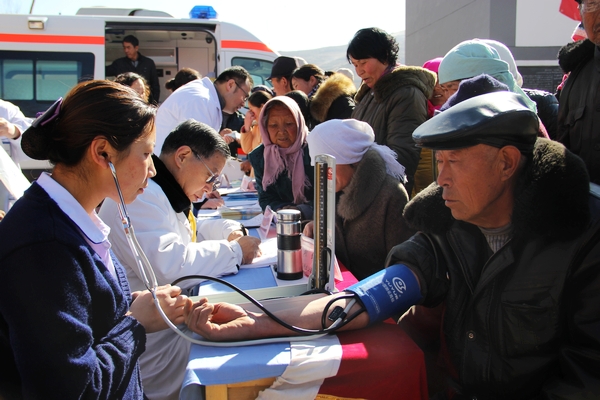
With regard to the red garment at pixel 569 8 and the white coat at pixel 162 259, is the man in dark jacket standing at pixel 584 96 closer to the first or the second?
the white coat at pixel 162 259

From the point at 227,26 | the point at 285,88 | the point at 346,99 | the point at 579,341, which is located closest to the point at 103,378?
the point at 579,341

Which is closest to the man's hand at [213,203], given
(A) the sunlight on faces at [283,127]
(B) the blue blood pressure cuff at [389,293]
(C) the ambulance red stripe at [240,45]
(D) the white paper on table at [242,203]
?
(D) the white paper on table at [242,203]

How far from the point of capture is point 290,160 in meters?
3.50

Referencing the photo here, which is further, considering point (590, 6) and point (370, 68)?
point (370, 68)

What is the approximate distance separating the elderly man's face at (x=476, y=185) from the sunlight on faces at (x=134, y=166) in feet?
2.79

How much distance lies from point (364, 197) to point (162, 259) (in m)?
0.97

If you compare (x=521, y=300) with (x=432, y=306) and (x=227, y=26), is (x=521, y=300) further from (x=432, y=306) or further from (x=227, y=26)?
(x=227, y=26)

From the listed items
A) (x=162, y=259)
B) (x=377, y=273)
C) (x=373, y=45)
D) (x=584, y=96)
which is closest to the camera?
(x=377, y=273)

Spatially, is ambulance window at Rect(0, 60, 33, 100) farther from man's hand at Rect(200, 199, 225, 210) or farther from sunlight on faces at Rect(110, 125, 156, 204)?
sunlight on faces at Rect(110, 125, 156, 204)

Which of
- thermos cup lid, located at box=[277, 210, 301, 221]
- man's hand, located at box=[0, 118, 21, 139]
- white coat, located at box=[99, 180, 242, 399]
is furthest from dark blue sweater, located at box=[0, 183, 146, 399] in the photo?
man's hand, located at box=[0, 118, 21, 139]

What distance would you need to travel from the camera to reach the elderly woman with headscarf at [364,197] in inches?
90.1

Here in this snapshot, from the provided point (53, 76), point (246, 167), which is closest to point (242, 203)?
point (246, 167)

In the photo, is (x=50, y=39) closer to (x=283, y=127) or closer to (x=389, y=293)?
(x=283, y=127)

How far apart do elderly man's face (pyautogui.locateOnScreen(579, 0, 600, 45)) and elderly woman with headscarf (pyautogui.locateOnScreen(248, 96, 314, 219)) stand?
192 centimetres
